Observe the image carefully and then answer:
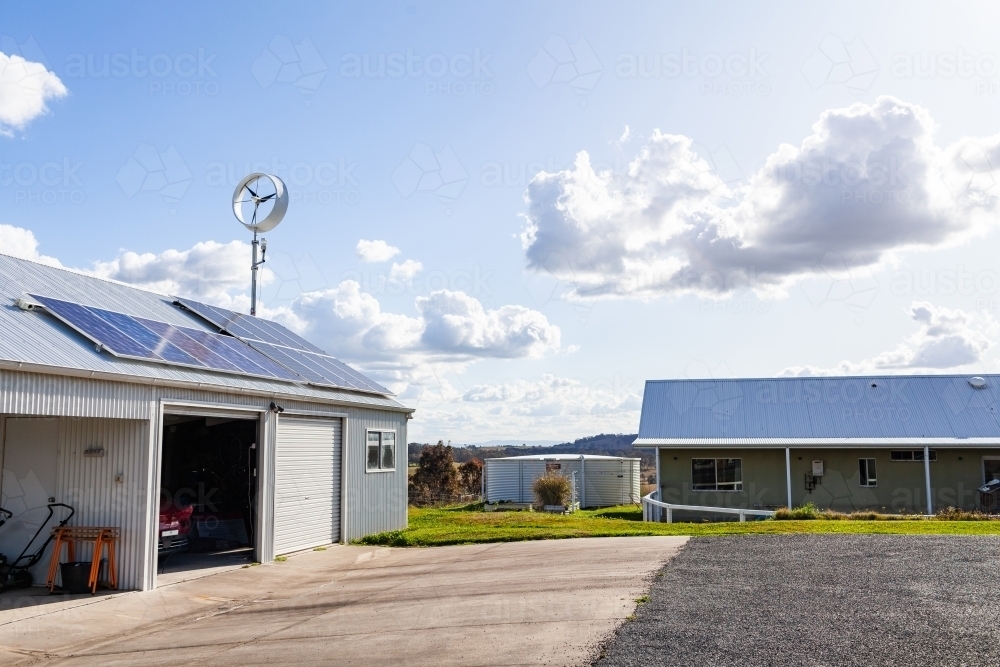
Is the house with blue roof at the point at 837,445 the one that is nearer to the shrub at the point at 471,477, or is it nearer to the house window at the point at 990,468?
the house window at the point at 990,468

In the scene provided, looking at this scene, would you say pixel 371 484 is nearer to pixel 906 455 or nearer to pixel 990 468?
pixel 906 455

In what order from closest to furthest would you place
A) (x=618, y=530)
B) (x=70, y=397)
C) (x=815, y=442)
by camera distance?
(x=70, y=397) → (x=618, y=530) → (x=815, y=442)

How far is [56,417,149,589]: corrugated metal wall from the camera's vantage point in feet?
38.6

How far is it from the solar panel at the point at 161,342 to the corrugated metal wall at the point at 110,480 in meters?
1.15

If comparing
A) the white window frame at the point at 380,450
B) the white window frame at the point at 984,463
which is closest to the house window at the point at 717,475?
the white window frame at the point at 984,463

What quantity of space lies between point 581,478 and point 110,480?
24777 mm

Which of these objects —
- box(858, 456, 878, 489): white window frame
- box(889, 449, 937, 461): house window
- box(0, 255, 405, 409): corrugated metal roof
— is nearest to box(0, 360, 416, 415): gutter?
box(0, 255, 405, 409): corrugated metal roof

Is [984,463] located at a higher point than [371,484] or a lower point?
higher

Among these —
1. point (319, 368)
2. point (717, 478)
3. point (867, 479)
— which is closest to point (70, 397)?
point (319, 368)

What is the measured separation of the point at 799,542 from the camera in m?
Result: 14.5

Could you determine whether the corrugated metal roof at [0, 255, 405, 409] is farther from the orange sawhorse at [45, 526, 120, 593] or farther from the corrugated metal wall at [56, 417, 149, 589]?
the orange sawhorse at [45, 526, 120, 593]

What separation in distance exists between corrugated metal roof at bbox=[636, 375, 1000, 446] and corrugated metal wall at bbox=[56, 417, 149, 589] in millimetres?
18401

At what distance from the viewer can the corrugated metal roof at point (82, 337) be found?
10.5 metres

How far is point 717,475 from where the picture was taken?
2755cm
